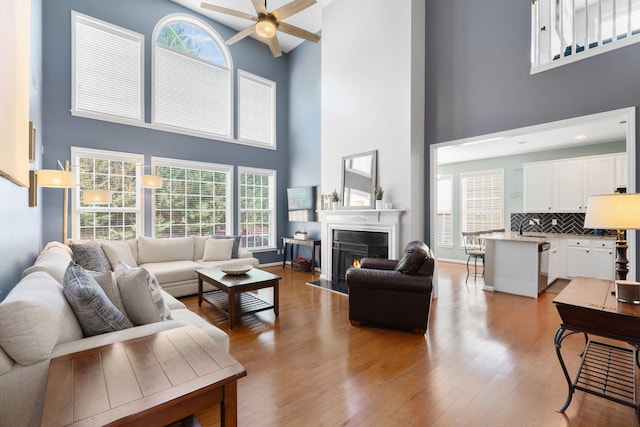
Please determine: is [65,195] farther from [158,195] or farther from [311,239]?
[311,239]

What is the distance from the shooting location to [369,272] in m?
3.19

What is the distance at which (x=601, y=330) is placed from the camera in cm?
178

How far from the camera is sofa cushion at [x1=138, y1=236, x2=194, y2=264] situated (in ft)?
15.6

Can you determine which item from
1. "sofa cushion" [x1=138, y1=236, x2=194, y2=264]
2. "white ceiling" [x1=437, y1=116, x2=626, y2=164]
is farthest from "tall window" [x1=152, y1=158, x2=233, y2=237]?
"white ceiling" [x1=437, y1=116, x2=626, y2=164]

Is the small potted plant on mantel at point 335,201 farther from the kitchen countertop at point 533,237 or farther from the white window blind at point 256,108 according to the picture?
the white window blind at point 256,108

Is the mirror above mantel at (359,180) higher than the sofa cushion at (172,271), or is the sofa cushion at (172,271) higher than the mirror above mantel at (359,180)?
the mirror above mantel at (359,180)

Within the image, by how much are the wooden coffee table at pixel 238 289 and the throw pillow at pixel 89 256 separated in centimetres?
141

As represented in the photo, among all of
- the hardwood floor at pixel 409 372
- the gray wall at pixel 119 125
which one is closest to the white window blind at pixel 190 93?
the gray wall at pixel 119 125

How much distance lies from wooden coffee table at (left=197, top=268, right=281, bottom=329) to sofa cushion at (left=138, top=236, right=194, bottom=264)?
4.39ft

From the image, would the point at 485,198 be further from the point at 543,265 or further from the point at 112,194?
the point at 112,194

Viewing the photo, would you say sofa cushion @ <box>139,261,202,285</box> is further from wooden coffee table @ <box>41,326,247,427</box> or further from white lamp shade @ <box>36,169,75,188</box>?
A: wooden coffee table @ <box>41,326,247,427</box>

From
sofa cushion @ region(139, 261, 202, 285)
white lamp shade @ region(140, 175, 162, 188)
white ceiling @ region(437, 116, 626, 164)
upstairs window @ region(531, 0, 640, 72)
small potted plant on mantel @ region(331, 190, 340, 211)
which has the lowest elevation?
sofa cushion @ region(139, 261, 202, 285)

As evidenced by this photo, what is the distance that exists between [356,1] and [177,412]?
6147 mm

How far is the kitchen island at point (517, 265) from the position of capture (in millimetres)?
4363
